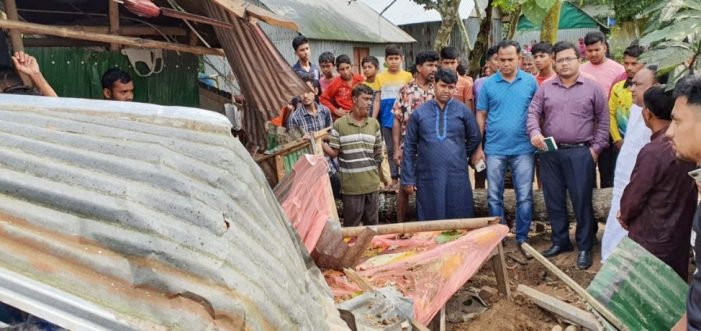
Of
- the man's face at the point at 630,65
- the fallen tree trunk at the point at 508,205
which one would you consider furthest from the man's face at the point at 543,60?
the fallen tree trunk at the point at 508,205

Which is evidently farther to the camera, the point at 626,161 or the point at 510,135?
the point at 510,135

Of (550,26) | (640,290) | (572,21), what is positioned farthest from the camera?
(572,21)

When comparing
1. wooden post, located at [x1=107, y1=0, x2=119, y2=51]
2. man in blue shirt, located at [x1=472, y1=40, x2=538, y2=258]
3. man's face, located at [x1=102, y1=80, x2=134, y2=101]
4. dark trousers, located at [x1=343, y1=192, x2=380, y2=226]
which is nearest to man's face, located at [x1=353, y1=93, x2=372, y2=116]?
dark trousers, located at [x1=343, y1=192, x2=380, y2=226]

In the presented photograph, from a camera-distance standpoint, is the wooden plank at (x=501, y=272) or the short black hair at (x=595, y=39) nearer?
the wooden plank at (x=501, y=272)

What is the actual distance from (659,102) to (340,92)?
439cm

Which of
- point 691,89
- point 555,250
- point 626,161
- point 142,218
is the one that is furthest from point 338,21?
point 142,218

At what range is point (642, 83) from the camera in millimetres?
4375

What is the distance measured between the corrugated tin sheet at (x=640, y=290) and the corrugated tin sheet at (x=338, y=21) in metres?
13.3

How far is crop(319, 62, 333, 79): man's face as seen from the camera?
→ 808cm

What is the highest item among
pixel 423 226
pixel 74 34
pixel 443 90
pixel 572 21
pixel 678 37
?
pixel 572 21

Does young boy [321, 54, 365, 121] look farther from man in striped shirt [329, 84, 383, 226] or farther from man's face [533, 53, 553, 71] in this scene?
man's face [533, 53, 553, 71]

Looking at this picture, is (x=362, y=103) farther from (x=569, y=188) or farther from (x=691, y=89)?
(x=691, y=89)

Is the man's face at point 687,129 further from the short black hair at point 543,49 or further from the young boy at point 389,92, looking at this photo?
the young boy at point 389,92

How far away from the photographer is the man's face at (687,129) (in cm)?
271
